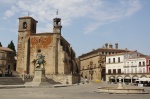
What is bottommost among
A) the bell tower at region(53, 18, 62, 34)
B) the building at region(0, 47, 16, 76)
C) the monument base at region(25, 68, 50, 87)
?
the monument base at region(25, 68, 50, 87)

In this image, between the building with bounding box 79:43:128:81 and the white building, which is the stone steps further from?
the building with bounding box 79:43:128:81

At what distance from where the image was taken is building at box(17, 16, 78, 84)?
204 ft

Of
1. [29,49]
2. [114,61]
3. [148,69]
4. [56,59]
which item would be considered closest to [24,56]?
[29,49]

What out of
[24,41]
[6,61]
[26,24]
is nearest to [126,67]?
[24,41]

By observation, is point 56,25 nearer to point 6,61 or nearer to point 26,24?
point 26,24

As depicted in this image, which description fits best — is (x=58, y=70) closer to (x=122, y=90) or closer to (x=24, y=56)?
(x=24, y=56)

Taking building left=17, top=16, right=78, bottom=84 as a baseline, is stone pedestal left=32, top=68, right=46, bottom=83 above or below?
below

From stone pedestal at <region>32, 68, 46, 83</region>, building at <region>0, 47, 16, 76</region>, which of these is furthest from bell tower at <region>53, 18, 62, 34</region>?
stone pedestal at <region>32, 68, 46, 83</region>

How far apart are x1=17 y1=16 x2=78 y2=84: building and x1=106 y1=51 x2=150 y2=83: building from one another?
12.9m

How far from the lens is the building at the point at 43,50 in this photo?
62031 mm

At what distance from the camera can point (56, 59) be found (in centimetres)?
6247

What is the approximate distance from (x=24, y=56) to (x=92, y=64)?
3063 cm

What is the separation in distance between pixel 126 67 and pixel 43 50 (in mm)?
22821

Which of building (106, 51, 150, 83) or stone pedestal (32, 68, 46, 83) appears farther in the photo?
building (106, 51, 150, 83)
